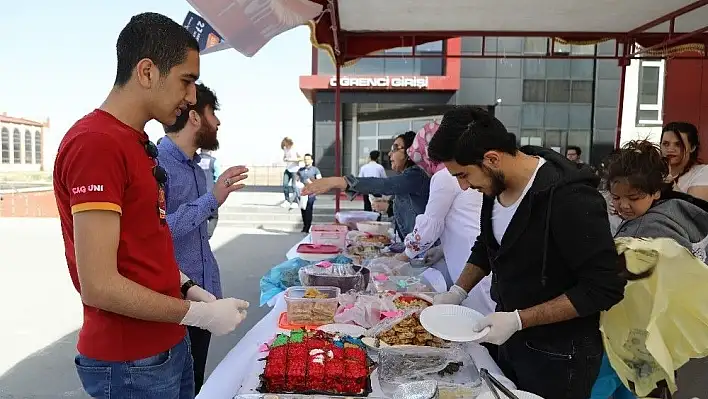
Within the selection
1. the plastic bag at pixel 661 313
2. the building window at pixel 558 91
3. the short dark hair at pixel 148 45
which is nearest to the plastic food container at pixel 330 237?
the plastic bag at pixel 661 313

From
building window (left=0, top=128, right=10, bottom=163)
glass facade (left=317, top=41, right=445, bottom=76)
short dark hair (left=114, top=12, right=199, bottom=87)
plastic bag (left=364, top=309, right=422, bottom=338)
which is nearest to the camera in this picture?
short dark hair (left=114, top=12, right=199, bottom=87)

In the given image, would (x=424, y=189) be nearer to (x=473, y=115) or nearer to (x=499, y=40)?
(x=473, y=115)

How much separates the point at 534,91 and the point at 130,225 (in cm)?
1428

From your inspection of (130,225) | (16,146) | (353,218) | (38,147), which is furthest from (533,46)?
(38,147)

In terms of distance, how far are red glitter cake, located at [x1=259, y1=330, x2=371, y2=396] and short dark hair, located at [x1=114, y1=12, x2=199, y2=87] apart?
76cm

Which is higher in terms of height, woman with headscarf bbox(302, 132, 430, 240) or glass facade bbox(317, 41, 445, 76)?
glass facade bbox(317, 41, 445, 76)

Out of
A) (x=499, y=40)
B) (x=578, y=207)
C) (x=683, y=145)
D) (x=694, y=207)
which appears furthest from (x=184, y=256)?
(x=499, y=40)

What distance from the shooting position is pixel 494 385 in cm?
129

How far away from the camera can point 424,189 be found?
2.91 meters

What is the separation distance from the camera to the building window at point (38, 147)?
27.8m

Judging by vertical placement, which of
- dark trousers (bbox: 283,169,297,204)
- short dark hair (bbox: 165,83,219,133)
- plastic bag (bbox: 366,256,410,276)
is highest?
short dark hair (bbox: 165,83,219,133)

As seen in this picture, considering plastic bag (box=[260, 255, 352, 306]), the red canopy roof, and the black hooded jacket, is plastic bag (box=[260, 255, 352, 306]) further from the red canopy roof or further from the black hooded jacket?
the red canopy roof

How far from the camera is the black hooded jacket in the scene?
49.5 inches

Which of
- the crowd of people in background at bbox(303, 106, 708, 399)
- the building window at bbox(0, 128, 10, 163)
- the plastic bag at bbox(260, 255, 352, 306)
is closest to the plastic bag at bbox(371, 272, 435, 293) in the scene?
the plastic bag at bbox(260, 255, 352, 306)
